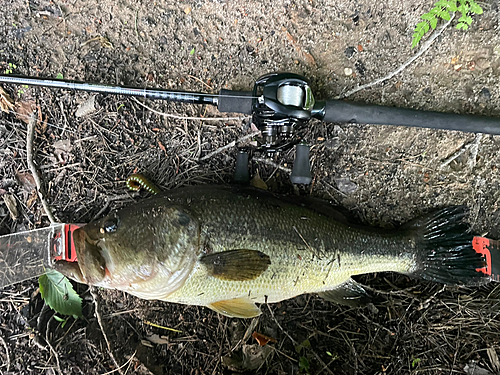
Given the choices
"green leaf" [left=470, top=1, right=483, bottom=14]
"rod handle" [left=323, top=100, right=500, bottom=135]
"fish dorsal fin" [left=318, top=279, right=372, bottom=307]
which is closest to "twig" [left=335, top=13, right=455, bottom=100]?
"green leaf" [left=470, top=1, right=483, bottom=14]

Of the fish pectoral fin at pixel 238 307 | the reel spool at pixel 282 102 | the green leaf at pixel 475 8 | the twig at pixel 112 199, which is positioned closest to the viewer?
the reel spool at pixel 282 102

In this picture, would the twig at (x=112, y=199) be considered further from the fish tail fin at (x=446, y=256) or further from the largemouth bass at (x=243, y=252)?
the fish tail fin at (x=446, y=256)

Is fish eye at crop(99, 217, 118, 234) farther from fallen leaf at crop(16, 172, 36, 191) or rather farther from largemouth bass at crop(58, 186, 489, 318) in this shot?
fallen leaf at crop(16, 172, 36, 191)

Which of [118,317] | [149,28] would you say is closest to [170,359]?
[118,317]

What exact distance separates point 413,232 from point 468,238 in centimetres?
45

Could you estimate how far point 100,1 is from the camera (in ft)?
9.16

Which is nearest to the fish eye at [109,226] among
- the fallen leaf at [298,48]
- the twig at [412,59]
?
the fallen leaf at [298,48]

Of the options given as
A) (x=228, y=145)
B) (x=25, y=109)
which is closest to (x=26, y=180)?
(x=25, y=109)

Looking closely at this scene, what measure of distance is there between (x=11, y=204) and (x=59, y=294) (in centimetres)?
86

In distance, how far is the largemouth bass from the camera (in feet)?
7.03

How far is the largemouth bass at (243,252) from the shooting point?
7.03 feet

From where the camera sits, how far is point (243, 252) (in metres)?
2.19

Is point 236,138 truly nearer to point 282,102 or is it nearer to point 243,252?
point 282,102

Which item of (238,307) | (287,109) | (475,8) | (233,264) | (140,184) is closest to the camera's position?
(287,109)
